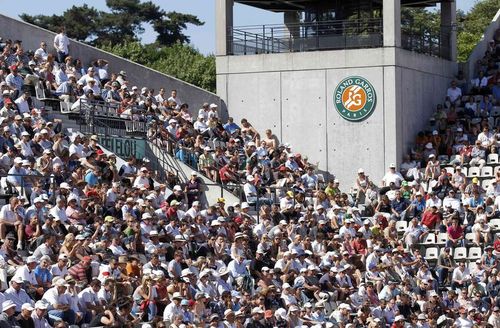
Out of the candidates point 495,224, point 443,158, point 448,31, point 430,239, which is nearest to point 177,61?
point 448,31

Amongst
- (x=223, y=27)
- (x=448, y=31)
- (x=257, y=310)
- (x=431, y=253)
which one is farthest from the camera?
(x=448, y=31)

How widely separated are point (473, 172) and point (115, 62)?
31.8 feet

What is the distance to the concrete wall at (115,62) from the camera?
39.8m

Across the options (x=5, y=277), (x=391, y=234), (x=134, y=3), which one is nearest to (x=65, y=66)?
(x=391, y=234)

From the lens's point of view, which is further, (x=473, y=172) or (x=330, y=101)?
(x=330, y=101)

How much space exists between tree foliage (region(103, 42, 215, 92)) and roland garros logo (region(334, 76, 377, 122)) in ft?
124

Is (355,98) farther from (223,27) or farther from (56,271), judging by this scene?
(56,271)

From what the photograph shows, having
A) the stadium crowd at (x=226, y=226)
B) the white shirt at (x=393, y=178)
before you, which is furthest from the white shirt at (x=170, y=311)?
the white shirt at (x=393, y=178)

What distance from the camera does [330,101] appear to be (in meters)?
→ 43.8

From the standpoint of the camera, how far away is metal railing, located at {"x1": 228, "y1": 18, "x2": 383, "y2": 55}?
43.7 meters

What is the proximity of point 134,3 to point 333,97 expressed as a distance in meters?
57.7

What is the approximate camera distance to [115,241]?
2994 centimetres

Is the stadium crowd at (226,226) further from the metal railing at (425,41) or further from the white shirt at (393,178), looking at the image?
the metal railing at (425,41)

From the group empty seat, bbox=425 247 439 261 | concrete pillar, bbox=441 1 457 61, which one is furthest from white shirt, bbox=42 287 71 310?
concrete pillar, bbox=441 1 457 61
